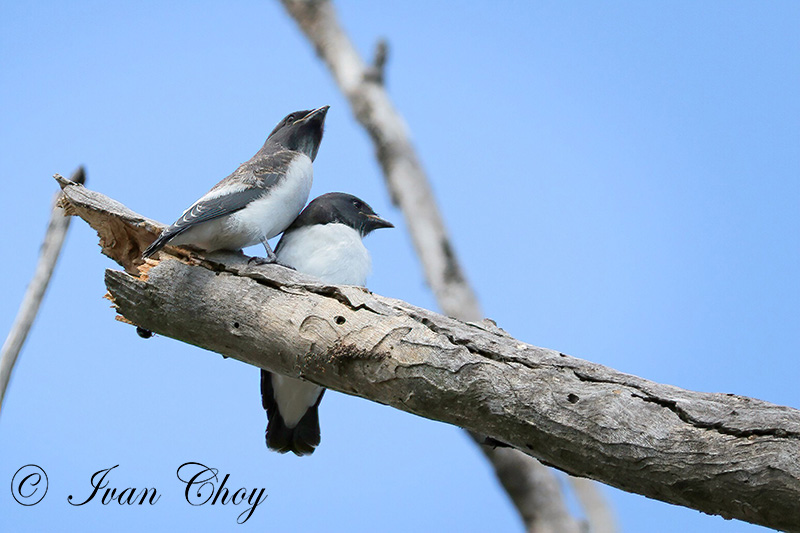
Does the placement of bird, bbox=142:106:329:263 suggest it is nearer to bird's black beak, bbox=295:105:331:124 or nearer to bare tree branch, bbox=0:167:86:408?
bird's black beak, bbox=295:105:331:124

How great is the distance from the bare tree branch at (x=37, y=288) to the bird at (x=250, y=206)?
2.08 feet

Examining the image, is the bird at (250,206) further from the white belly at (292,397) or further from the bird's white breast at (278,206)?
the white belly at (292,397)

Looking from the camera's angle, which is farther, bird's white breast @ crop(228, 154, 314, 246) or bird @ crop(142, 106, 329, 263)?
bird's white breast @ crop(228, 154, 314, 246)

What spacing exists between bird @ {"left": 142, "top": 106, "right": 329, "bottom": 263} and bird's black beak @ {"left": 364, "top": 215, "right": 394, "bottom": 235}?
609 mm

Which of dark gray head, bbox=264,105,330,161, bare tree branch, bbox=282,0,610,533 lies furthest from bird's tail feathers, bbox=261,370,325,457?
bare tree branch, bbox=282,0,610,533

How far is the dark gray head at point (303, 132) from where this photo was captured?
499cm

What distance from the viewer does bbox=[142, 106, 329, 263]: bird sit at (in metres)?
3.97

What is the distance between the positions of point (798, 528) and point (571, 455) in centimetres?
80

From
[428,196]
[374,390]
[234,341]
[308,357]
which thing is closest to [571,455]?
[374,390]

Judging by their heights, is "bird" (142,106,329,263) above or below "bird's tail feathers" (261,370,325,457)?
above

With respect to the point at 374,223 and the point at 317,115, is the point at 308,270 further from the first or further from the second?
the point at 317,115

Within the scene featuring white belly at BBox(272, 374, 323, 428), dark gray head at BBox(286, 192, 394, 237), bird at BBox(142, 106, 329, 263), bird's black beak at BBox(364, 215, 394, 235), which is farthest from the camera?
bird's black beak at BBox(364, 215, 394, 235)

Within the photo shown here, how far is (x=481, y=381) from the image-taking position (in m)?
3.23

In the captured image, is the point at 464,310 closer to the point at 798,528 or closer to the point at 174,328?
the point at 174,328
